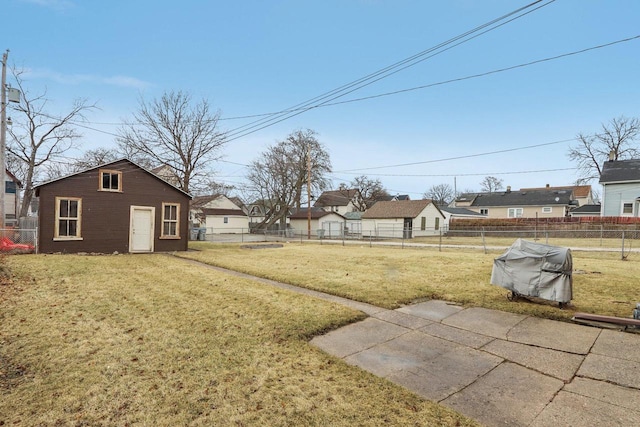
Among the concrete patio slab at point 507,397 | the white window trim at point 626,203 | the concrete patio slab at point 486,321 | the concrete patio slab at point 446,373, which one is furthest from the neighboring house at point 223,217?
the concrete patio slab at point 507,397

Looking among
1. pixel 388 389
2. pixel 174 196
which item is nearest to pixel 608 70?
pixel 388 389

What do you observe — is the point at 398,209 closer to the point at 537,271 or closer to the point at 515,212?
the point at 515,212

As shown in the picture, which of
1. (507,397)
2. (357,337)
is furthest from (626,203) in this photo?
(507,397)

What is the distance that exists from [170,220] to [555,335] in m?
16.1

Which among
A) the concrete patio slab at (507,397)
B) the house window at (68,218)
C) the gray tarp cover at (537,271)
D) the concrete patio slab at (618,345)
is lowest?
the concrete patio slab at (507,397)

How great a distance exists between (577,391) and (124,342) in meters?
5.30

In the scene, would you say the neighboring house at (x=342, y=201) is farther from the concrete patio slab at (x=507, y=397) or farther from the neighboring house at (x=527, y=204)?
the concrete patio slab at (x=507, y=397)

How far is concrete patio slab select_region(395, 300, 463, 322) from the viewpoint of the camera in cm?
568

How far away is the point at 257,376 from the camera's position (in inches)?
132

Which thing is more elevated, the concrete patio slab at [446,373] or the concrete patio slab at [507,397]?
the concrete patio slab at [507,397]

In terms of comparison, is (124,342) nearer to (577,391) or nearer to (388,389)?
(388,389)

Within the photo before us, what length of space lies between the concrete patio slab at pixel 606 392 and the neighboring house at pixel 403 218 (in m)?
29.2

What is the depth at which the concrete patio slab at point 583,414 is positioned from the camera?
2.64 m

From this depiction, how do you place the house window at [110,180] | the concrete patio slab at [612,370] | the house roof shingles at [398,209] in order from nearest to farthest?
the concrete patio slab at [612,370]
the house window at [110,180]
the house roof shingles at [398,209]
